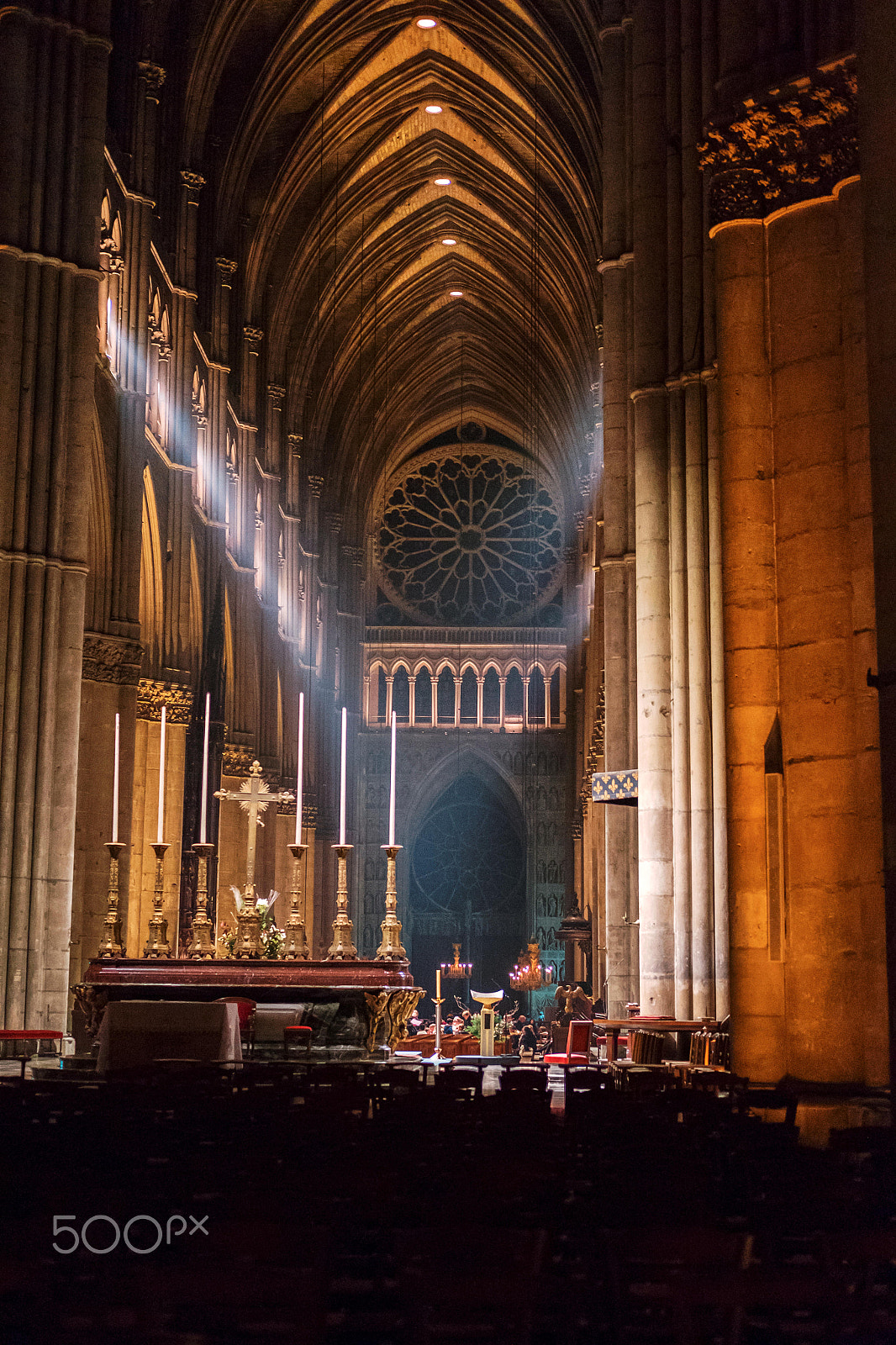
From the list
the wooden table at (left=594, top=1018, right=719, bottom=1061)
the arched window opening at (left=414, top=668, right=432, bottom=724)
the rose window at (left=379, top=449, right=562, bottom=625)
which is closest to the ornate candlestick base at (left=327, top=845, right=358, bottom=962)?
the wooden table at (left=594, top=1018, right=719, bottom=1061)

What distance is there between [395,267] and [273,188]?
8660 millimetres

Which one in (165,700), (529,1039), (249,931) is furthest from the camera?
(529,1039)

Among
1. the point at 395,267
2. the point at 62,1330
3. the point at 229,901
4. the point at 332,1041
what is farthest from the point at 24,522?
the point at 395,267

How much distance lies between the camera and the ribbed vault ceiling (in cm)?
3136

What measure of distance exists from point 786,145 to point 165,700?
1779 centimetres

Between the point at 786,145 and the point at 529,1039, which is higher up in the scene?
the point at 786,145

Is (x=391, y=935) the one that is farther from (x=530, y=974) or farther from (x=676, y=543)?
(x=530, y=974)

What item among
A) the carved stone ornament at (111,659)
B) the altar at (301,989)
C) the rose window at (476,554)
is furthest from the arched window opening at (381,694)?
the altar at (301,989)

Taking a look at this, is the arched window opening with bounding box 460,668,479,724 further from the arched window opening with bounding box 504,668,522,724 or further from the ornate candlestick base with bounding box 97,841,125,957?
the ornate candlestick base with bounding box 97,841,125,957

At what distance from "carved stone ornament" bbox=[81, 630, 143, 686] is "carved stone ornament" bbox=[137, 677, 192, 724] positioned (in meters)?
2.00

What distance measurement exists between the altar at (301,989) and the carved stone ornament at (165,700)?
11633 mm

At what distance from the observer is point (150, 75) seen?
81.1 feet

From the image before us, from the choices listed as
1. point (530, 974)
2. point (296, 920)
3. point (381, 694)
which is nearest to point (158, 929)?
point (296, 920)

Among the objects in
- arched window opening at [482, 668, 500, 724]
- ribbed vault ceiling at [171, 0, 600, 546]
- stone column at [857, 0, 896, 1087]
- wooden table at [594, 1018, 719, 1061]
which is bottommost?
wooden table at [594, 1018, 719, 1061]
